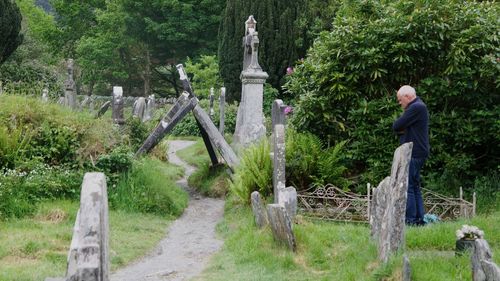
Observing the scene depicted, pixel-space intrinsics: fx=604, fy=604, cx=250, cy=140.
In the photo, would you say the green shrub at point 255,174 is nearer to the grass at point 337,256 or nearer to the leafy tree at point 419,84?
the leafy tree at point 419,84

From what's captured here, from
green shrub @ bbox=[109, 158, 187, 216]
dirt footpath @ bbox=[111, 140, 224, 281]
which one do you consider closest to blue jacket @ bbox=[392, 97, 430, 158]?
dirt footpath @ bbox=[111, 140, 224, 281]

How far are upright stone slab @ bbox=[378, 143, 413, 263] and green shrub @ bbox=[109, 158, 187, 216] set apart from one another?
6113 mm

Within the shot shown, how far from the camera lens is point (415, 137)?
337 inches

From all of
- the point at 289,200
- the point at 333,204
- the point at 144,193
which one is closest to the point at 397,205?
the point at 289,200

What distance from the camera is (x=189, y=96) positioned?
14.6 m

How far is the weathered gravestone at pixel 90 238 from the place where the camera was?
3.18 meters

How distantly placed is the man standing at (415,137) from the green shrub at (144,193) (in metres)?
5.21

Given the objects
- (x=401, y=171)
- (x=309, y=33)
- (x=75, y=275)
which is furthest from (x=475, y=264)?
(x=309, y=33)

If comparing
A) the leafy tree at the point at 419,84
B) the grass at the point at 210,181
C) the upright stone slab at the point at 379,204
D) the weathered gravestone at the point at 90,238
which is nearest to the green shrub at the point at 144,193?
the grass at the point at 210,181

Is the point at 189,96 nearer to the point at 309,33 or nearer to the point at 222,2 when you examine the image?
the point at 309,33

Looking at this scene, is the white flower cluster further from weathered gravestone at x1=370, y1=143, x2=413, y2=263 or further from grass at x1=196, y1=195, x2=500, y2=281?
weathered gravestone at x1=370, y1=143, x2=413, y2=263

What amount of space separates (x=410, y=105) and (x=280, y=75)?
22557mm

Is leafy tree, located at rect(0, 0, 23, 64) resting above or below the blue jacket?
above

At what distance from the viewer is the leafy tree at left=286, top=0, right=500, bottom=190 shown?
431 inches
